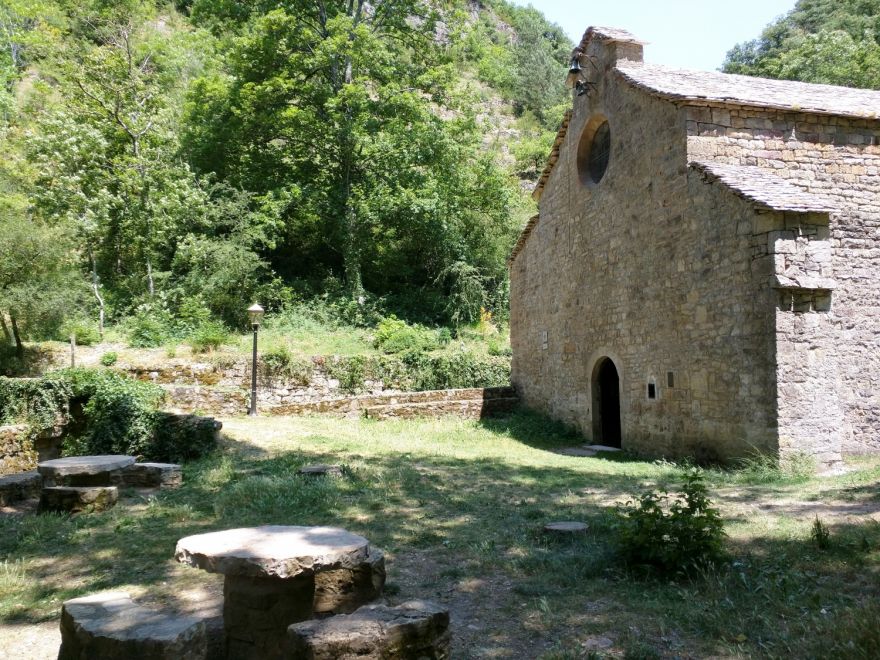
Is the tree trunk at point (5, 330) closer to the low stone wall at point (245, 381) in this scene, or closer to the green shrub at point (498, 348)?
the low stone wall at point (245, 381)

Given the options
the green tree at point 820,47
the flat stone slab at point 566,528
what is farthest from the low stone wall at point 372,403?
the green tree at point 820,47

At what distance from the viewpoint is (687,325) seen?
10133 millimetres

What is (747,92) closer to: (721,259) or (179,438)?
(721,259)

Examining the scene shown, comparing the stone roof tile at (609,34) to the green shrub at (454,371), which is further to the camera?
the green shrub at (454,371)

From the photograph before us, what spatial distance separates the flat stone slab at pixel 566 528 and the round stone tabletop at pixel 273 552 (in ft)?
7.99

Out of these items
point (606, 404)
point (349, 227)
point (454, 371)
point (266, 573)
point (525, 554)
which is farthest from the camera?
point (349, 227)

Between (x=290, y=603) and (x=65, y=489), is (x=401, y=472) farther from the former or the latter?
(x=290, y=603)

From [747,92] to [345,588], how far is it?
10.9 meters

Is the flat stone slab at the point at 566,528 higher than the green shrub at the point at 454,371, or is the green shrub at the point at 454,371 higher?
the green shrub at the point at 454,371

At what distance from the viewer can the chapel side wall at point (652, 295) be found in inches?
352

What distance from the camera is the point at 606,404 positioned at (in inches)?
540

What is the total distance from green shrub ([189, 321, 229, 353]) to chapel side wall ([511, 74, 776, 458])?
382 inches

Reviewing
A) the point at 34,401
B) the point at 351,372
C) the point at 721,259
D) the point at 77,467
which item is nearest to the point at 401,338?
the point at 351,372

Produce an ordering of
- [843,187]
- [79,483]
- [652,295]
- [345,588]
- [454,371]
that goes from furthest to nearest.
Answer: [454,371] < [652,295] < [843,187] < [79,483] < [345,588]
